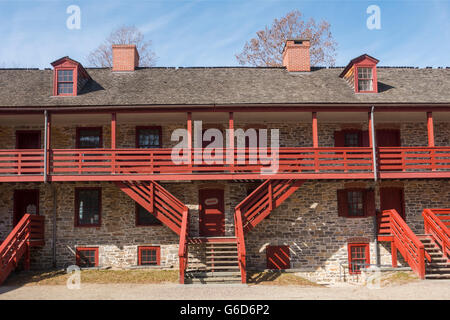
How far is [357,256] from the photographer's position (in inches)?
747

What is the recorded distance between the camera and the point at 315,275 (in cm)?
1850

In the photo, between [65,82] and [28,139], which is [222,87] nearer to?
[65,82]

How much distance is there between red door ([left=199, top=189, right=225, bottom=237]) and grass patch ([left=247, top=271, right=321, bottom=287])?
2.62 m

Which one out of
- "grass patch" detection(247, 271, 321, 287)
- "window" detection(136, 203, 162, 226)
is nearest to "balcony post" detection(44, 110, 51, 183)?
"window" detection(136, 203, 162, 226)

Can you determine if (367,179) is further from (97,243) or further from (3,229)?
(3,229)

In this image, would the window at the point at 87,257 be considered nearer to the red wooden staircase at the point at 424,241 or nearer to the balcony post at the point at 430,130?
the red wooden staircase at the point at 424,241

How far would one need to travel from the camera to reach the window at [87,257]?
18.6m

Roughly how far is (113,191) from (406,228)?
11.3 metres

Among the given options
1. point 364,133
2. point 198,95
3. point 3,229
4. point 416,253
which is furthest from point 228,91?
point 3,229

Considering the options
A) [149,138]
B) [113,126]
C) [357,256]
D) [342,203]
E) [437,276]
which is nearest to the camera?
[437,276]

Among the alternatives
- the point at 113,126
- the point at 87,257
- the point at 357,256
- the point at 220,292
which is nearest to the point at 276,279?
the point at 220,292

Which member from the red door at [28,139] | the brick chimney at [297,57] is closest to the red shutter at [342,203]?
the brick chimney at [297,57]

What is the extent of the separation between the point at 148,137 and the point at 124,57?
4.86 meters

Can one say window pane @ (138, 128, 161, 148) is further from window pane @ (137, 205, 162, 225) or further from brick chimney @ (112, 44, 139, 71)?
brick chimney @ (112, 44, 139, 71)
